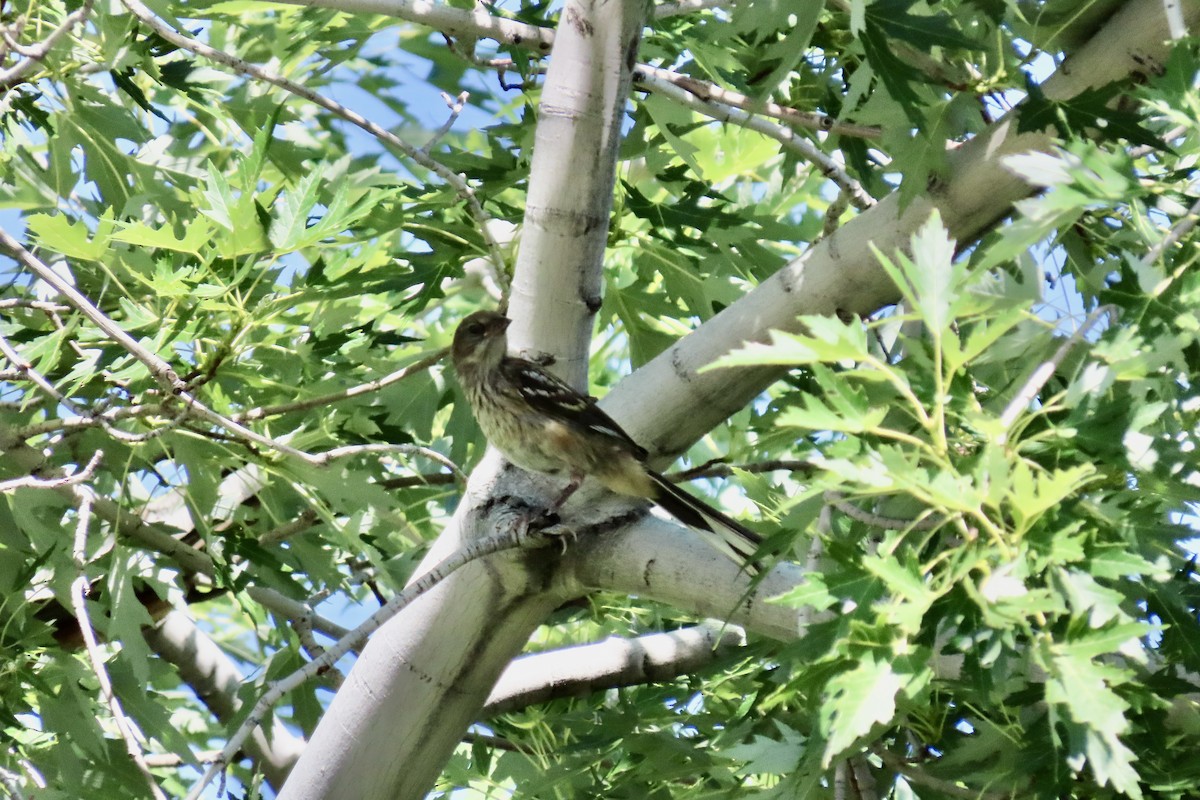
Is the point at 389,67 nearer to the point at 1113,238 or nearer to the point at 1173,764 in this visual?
the point at 1113,238

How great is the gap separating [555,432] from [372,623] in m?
1.21

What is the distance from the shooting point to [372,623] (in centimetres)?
301

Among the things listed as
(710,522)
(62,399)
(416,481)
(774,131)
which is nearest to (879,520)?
(710,522)

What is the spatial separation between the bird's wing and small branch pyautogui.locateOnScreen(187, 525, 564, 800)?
350 millimetres

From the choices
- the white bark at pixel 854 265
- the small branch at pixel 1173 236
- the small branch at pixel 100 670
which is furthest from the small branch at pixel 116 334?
the small branch at pixel 1173 236

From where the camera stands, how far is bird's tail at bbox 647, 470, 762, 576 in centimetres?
344

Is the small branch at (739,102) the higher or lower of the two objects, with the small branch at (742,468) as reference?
higher

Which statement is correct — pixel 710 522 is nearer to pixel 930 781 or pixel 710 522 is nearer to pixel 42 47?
pixel 930 781

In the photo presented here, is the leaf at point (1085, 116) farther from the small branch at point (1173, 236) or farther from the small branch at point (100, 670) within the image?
the small branch at point (100, 670)

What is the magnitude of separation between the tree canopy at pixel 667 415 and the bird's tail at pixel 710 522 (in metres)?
0.13

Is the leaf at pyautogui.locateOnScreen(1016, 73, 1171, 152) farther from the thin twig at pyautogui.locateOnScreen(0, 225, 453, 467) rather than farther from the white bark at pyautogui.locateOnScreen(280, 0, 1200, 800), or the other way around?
the thin twig at pyautogui.locateOnScreen(0, 225, 453, 467)

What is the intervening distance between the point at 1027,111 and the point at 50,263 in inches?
151

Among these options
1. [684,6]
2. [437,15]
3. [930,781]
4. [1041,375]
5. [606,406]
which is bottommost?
[930,781]

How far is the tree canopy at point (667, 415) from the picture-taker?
6.59 feet
